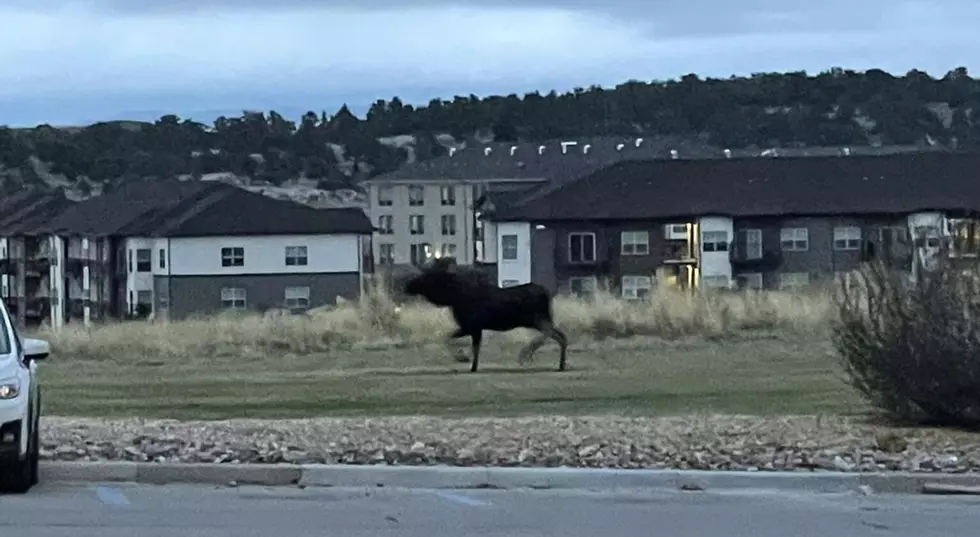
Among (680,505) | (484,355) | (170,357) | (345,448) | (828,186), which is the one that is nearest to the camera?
(680,505)

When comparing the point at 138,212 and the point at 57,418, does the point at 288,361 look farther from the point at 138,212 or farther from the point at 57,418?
the point at 138,212

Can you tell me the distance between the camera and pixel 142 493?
13367 millimetres

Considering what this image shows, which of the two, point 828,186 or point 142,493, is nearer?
point 142,493

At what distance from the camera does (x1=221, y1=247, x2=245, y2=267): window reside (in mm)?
78875

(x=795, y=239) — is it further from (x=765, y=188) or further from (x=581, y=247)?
(x=581, y=247)

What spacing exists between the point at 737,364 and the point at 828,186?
1894 inches

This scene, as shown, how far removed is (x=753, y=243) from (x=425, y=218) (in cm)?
3487

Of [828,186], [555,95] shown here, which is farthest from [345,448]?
[555,95]

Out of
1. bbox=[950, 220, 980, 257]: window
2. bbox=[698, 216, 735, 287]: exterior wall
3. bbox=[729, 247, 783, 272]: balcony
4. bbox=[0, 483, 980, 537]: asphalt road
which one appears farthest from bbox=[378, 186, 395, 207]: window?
bbox=[0, 483, 980, 537]: asphalt road

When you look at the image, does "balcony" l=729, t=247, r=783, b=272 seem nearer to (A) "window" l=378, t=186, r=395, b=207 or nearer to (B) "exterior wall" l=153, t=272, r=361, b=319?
(B) "exterior wall" l=153, t=272, r=361, b=319

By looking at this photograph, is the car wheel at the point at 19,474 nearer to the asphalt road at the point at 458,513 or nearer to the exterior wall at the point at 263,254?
the asphalt road at the point at 458,513

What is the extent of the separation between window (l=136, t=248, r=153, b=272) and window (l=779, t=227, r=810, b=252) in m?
28.0

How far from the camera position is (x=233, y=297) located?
78938 mm

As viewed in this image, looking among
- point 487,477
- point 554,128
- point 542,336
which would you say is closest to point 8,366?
point 487,477
